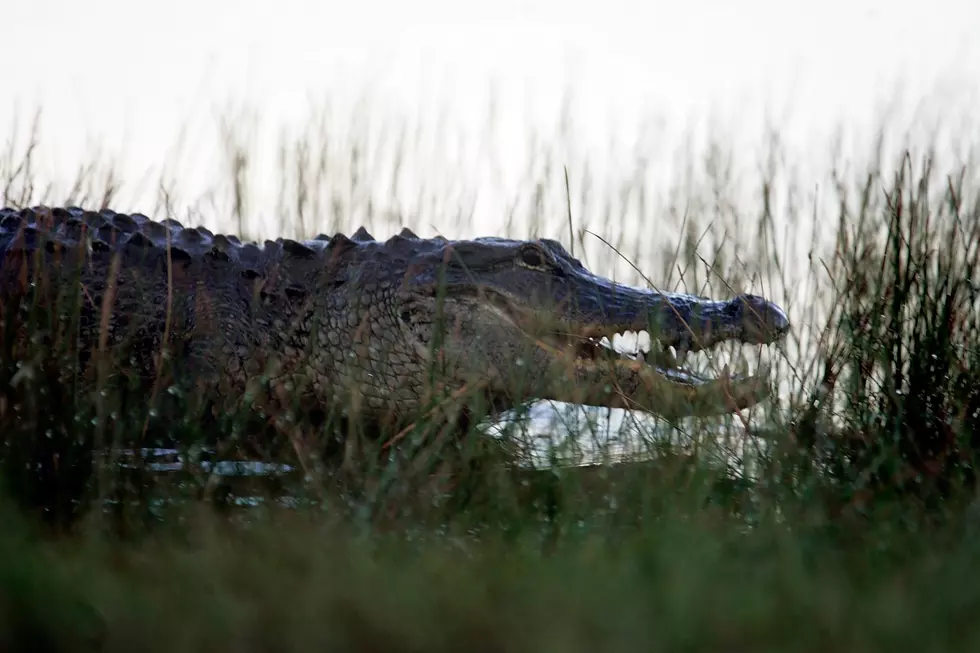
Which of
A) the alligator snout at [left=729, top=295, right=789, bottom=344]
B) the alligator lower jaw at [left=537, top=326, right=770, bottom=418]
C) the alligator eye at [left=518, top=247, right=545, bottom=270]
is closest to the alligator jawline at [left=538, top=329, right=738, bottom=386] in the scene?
the alligator lower jaw at [left=537, top=326, right=770, bottom=418]

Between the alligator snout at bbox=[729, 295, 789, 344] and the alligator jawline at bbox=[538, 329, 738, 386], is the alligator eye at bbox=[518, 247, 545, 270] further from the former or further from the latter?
the alligator snout at bbox=[729, 295, 789, 344]

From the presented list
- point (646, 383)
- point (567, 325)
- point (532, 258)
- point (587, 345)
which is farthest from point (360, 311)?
point (646, 383)

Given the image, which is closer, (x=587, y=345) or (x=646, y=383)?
(x=646, y=383)

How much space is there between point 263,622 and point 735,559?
38.7 inches

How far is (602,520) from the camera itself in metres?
2.57

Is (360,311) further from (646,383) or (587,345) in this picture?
(646,383)

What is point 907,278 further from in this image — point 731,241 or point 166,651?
point 166,651

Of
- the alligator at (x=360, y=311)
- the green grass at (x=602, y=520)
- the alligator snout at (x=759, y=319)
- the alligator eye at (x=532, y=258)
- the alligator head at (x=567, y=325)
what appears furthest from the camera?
the alligator eye at (x=532, y=258)

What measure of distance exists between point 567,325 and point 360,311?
931mm

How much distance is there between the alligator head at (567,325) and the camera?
12.1 ft

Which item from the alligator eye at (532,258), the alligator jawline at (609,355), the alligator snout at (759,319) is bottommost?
the alligator jawline at (609,355)

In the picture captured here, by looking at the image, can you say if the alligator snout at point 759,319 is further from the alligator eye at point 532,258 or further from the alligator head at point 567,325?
the alligator eye at point 532,258

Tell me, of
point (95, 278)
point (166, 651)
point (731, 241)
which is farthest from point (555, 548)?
point (95, 278)

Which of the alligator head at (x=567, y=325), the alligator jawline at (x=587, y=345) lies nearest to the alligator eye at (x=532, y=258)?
the alligator head at (x=567, y=325)
